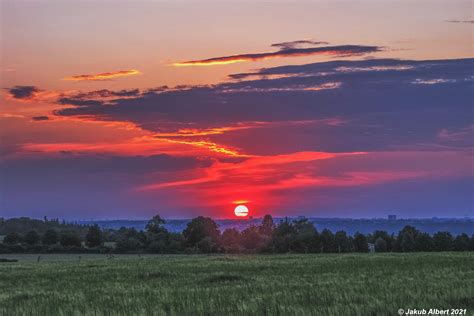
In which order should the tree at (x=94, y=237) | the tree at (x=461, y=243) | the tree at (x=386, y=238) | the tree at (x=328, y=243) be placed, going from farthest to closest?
the tree at (x=94, y=237)
the tree at (x=328, y=243)
the tree at (x=386, y=238)
the tree at (x=461, y=243)

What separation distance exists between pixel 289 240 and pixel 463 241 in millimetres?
32685

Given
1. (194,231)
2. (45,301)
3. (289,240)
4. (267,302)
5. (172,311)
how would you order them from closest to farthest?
(172,311) < (267,302) < (45,301) < (289,240) < (194,231)

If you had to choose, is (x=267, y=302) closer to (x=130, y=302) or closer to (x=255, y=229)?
(x=130, y=302)

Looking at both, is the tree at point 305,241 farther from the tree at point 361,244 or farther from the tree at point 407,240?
the tree at point 407,240

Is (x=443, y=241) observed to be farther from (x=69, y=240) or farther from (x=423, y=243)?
(x=69, y=240)

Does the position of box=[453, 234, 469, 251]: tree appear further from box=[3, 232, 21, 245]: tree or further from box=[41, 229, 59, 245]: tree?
box=[3, 232, 21, 245]: tree

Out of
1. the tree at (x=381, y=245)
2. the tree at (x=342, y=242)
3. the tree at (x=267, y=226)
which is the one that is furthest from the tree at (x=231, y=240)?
the tree at (x=381, y=245)

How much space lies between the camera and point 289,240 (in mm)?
128375

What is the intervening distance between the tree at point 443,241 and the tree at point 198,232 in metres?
45.3

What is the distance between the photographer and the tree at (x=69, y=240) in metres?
134

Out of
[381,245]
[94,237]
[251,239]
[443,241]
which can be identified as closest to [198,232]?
[251,239]

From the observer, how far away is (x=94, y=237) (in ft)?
450

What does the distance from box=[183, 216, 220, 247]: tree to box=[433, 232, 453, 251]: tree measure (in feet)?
148

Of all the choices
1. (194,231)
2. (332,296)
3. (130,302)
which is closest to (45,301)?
(130,302)
